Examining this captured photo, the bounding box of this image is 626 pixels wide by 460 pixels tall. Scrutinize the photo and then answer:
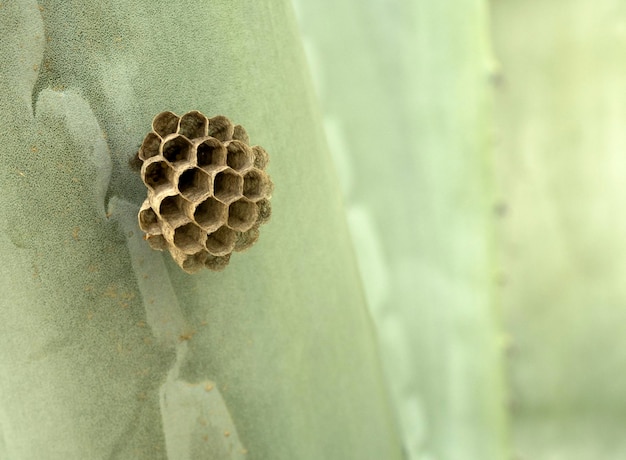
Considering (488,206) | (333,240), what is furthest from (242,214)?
(488,206)

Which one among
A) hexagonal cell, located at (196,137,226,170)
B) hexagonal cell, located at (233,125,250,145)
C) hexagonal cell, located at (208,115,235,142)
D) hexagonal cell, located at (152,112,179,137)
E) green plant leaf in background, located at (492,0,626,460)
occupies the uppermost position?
hexagonal cell, located at (152,112,179,137)

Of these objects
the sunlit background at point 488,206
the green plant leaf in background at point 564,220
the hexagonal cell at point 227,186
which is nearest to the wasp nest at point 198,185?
the hexagonal cell at point 227,186

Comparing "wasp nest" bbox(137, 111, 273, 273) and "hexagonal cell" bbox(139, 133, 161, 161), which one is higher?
"hexagonal cell" bbox(139, 133, 161, 161)

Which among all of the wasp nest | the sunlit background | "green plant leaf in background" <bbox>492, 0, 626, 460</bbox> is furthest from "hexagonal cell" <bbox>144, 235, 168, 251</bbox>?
"green plant leaf in background" <bbox>492, 0, 626, 460</bbox>

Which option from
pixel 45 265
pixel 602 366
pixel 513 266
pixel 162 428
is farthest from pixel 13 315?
pixel 602 366

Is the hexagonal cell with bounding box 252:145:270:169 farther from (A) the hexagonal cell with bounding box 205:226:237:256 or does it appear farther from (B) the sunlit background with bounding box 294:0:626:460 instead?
(B) the sunlit background with bounding box 294:0:626:460

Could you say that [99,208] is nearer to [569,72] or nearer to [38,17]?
[38,17]

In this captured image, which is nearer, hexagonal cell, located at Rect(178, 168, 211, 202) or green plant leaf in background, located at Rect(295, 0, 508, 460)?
hexagonal cell, located at Rect(178, 168, 211, 202)
